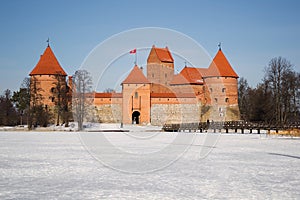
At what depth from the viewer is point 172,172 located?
6.98 meters

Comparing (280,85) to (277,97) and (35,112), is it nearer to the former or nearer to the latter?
(277,97)

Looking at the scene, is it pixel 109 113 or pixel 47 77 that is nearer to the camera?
pixel 47 77

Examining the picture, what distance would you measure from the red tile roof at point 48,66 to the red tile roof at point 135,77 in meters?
6.47

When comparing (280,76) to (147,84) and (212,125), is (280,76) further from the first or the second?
(147,84)

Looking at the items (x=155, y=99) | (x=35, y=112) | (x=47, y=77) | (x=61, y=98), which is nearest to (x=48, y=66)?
(x=47, y=77)

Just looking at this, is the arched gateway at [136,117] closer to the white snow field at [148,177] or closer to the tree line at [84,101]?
the tree line at [84,101]

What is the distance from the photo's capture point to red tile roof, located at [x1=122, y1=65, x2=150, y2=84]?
1506 inches

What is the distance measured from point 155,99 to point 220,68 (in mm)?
7943

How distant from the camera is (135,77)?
38.6 metres

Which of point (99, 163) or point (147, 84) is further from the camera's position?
point (147, 84)

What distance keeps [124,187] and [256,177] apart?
2388 mm

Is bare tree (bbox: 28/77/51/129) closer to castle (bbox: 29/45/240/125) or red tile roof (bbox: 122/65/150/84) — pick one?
castle (bbox: 29/45/240/125)

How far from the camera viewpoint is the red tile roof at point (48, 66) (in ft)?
119

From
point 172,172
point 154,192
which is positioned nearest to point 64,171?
point 172,172
